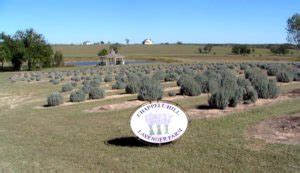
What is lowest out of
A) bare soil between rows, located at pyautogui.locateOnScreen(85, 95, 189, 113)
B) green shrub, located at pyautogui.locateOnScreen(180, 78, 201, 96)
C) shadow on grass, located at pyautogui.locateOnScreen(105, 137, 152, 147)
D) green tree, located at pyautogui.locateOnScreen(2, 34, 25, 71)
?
shadow on grass, located at pyautogui.locateOnScreen(105, 137, 152, 147)

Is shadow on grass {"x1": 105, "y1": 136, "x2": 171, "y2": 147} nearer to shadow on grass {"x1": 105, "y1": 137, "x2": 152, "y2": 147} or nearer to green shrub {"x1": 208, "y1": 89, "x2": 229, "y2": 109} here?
shadow on grass {"x1": 105, "y1": 137, "x2": 152, "y2": 147}

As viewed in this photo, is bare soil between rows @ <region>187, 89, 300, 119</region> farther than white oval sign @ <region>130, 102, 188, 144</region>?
Yes

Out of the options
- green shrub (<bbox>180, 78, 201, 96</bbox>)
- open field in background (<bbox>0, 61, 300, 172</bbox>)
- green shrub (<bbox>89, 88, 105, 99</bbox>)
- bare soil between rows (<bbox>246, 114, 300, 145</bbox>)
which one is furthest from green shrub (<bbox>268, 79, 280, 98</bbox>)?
green shrub (<bbox>89, 88, 105, 99</bbox>)

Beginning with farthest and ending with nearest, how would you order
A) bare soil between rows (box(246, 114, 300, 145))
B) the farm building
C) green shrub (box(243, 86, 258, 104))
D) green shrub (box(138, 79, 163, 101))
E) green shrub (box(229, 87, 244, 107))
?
the farm building, green shrub (box(138, 79, 163, 101)), green shrub (box(243, 86, 258, 104)), green shrub (box(229, 87, 244, 107)), bare soil between rows (box(246, 114, 300, 145))

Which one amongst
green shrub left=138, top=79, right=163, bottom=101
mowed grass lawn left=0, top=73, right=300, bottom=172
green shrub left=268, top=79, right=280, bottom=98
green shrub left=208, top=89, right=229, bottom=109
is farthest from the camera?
green shrub left=138, top=79, right=163, bottom=101

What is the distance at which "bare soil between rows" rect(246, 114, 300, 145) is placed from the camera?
9867mm

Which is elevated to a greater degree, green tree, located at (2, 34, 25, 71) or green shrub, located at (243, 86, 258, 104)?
green tree, located at (2, 34, 25, 71)

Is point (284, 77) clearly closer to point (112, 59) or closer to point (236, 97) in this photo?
point (236, 97)

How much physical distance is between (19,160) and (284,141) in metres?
6.08

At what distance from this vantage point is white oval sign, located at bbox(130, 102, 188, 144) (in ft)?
32.0

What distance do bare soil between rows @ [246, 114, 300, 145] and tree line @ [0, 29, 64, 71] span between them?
61264 mm

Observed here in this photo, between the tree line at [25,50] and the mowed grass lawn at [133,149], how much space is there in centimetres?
5703

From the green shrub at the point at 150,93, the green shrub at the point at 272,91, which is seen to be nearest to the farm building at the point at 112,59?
the green shrub at the point at 150,93

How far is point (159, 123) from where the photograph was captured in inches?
384
